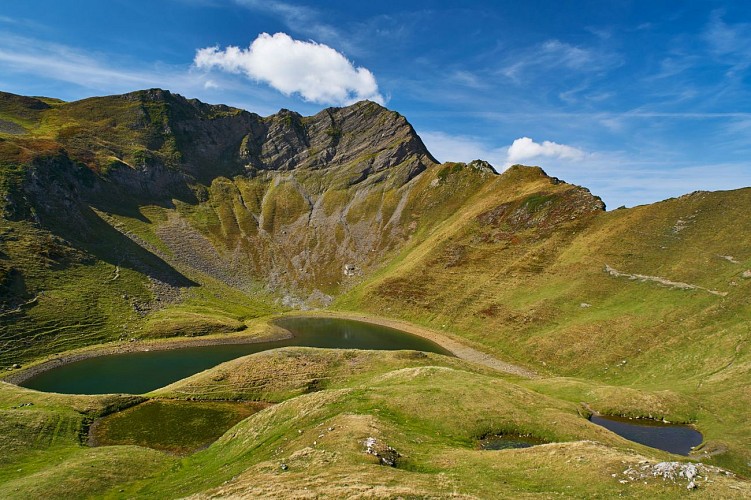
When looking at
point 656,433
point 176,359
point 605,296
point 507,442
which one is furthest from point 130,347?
point 605,296

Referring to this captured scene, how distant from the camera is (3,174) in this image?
145 meters

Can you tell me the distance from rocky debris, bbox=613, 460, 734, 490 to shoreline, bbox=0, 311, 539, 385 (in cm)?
6334


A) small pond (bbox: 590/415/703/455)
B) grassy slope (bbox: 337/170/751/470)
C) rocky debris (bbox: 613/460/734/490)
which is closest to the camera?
rocky debris (bbox: 613/460/734/490)

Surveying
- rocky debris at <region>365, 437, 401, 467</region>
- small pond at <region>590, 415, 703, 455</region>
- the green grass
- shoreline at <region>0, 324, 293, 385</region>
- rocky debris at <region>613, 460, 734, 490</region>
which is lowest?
shoreline at <region>0, 324, 293, 385</region>

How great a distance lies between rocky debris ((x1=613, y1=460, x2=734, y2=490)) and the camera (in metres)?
24.0

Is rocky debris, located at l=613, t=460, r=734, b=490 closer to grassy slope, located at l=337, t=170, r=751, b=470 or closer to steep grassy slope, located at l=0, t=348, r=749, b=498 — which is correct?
steep grassy slope, located at l=0, t=348, r=749, b=498

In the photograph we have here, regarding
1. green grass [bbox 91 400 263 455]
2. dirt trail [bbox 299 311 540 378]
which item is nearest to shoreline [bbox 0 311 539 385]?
dirt trail [bbox 299 311 540 378]

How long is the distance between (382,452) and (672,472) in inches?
A: 761

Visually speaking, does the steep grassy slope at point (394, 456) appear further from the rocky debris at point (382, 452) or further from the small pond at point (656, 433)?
the small pond at point (656, 433)

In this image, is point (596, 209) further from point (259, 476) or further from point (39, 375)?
point (39, 375)

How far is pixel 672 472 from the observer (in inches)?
961

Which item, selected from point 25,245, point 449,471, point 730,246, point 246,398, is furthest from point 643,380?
point 25,245

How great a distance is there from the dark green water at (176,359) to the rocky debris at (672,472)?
81896mm

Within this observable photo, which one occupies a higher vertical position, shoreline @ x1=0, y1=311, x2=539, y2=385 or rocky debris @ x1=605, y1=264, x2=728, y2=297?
rocky debris @ x1=605, y1=264, x2=728, y2=297
